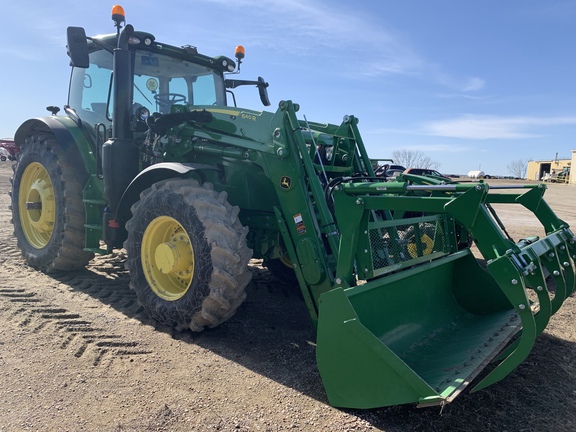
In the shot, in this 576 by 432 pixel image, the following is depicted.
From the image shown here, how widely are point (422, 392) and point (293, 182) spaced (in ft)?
6.20

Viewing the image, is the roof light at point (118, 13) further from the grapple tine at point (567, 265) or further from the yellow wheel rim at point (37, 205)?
the grapple tine at point (567, 265)

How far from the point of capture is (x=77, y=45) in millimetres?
4414

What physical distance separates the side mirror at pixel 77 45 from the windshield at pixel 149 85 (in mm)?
637

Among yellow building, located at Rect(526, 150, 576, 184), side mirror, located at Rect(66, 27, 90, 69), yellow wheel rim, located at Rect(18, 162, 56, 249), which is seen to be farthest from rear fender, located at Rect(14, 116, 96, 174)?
yellow building, located at Rect(526, 150, 576, 184)

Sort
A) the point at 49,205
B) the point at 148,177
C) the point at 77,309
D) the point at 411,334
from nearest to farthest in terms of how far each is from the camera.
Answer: the point at 411,334, the point at 148,177, the point at 77,309, the point at 49,205

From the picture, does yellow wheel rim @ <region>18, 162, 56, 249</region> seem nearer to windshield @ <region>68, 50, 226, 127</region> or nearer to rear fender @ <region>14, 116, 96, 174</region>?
rear fender @ <region>14, 116, 96, 174</region>

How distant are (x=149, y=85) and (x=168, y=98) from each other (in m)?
0.26

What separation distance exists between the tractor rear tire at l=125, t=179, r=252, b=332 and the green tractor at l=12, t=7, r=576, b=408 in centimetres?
1

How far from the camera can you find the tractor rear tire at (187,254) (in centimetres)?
362

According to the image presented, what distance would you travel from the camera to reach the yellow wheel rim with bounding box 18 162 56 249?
5.95 m

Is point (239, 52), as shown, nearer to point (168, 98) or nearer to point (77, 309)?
point (168, 98)

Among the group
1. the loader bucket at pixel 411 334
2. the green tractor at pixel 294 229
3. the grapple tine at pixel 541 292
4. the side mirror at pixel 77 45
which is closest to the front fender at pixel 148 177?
the green tractor at pixel 294 229

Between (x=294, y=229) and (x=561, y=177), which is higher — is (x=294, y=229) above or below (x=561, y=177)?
below

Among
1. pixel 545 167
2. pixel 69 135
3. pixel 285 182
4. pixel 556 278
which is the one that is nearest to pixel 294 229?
pixel 285 182
